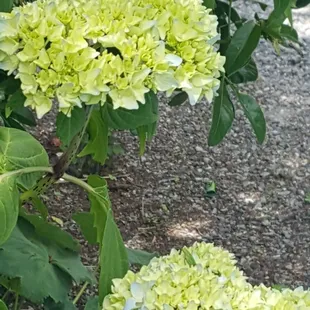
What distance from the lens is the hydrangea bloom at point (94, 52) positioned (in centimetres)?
101

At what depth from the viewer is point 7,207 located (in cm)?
107

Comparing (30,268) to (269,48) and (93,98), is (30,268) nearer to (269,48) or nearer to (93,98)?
(93,98)

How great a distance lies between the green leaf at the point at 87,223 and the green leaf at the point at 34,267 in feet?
0.29

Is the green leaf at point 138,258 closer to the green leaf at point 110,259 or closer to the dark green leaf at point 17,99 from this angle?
the green leaf at point 110,259

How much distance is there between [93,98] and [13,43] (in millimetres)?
136

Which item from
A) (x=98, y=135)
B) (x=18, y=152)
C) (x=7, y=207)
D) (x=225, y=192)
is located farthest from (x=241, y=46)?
(x=225, y=192)

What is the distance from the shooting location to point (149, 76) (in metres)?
1.04

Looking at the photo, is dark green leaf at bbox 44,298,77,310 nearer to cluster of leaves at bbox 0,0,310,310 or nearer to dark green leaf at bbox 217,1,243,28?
cluster of leaves at bbox 0,0,310,310

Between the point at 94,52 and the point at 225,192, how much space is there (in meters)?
2.77

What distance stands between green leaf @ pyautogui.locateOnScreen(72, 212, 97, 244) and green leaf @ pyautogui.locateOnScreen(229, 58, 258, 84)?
1.88 ft

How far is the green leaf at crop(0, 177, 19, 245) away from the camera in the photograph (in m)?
1.05

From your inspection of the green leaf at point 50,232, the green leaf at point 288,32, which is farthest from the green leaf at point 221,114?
the green leaf at point 50,232

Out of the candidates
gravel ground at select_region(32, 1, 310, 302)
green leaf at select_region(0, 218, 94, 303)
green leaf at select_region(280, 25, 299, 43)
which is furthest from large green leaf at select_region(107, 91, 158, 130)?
gravel ground at select_region(32, 1, 310, 302)

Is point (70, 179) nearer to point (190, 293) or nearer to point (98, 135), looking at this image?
point (98, 135)
